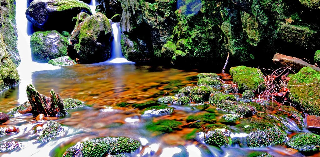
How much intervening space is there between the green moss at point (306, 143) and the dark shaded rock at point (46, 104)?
4.70m

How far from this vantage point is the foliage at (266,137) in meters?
3.51

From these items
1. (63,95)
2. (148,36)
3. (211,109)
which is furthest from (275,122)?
(148,36)

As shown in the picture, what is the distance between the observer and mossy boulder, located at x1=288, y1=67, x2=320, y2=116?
4363 mm

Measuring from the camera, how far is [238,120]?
4.30 m

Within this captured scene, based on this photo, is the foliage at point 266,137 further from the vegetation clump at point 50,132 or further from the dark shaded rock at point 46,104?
the dark shaded rock at point 46,104

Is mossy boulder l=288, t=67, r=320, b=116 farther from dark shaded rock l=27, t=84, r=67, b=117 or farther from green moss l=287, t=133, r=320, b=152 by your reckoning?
dark shaded rock l=27, t=84, r=67, b=117

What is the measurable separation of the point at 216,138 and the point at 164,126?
1097mm

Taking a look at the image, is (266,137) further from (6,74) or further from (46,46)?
(46,46)

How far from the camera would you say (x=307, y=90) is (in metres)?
4.64

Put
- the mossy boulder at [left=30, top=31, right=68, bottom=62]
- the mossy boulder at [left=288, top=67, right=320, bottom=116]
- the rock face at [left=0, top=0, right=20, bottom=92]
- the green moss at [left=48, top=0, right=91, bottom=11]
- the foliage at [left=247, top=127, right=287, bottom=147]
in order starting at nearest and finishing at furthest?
the foliage at [left=247, top=127, right=287, bottom=147] < the mossy boulder at [left=288, top=67, right=320, bottom=116] < the rock face at [left=0, top=0, right=20, bottom=92] < the mossy boulder at [left=30, top=31, right=68, bottom=62] < the green moss at [left=48, top=0, right=91, bottom=11]

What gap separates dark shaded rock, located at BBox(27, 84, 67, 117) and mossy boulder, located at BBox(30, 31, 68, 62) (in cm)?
1336

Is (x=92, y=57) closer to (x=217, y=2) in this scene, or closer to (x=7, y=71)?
(x=7, y=71)

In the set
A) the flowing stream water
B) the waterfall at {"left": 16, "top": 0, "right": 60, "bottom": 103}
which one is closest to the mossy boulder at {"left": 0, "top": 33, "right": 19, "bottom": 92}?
the flowing stream water

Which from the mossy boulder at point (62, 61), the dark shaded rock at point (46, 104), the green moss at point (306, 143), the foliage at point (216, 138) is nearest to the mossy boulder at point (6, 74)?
the dark shaded rock at point (46, 104)
